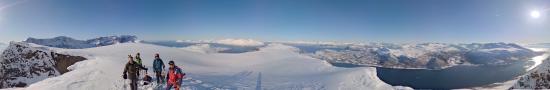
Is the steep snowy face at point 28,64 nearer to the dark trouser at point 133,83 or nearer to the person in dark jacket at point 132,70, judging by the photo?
the dark trouser at point 133,83

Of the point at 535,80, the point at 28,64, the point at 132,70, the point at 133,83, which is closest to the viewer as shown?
the point at 132,70

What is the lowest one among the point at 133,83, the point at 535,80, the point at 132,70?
the point at 535,80

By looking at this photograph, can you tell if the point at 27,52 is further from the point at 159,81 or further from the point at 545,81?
the point at 545,81

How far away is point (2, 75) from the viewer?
63.2 meters

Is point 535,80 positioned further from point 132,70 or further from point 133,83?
point 132,70

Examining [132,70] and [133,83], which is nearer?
[132,70]

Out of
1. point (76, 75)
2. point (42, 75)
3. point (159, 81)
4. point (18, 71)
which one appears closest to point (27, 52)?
point (18, 71)

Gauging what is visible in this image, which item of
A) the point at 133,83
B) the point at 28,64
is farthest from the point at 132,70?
the point at 28,64

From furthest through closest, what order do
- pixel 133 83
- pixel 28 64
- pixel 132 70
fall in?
pixel 28 64, pixel 133 83, pixel 132 70

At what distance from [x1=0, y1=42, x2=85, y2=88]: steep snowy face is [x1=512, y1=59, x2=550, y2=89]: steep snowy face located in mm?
50401

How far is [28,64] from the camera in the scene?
6175 centimetres

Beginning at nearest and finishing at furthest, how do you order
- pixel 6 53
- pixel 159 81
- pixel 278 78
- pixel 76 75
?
pixel 159 81 < pixel 76 75 < pixel 278 78 < pixel 6 53

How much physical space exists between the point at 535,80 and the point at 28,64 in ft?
213

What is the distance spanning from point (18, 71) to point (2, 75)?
4.01 metres
